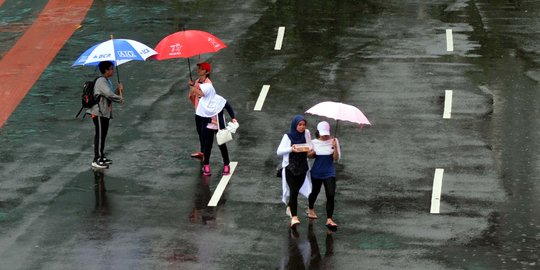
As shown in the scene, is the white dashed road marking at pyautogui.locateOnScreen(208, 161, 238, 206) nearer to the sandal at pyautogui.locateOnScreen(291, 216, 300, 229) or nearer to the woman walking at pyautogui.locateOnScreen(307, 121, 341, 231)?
the sandal at pyautogui.locateOnScreen(291, 216, 300, 229)

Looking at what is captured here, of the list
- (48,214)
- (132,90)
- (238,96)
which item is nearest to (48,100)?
(132,90)

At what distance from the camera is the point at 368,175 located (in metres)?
18.5

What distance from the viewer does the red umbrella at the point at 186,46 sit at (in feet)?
60.7

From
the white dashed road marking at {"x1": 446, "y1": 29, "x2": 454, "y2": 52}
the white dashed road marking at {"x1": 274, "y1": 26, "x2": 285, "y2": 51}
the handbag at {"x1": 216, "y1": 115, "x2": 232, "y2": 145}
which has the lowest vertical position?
the white dashed road marking at {"x1": 274, "y1": 26, "x2": 285, "y2": 51}

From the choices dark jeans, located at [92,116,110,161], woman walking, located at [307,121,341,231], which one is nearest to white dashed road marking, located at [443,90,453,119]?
woman walking, located at [307,121,341,231]

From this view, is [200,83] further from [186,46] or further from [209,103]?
[186,46]

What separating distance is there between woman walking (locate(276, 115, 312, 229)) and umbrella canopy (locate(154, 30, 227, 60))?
10.6 feet

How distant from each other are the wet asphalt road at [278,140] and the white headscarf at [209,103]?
1.09 metres

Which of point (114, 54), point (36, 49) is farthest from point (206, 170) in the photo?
point (36, 49)

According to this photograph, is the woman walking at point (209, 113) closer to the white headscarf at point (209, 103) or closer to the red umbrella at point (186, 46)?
the white headscarf at point (209, 103)

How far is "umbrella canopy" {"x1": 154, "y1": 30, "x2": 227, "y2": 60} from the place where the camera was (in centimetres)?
1850

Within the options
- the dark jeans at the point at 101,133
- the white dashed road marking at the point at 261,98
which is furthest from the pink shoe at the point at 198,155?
the white dashed road marking at the point at 261,98

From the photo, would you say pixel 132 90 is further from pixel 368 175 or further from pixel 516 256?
pixel 516 256

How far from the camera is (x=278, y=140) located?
800 inches
